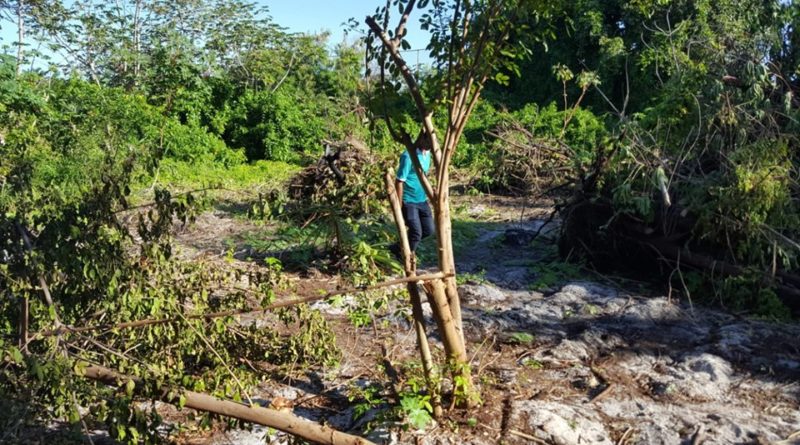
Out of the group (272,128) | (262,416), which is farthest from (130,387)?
(272,128)

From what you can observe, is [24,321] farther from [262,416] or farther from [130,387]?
[262,416]

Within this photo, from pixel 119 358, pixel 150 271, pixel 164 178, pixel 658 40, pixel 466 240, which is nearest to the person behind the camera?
pixel 119 358

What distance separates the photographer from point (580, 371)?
5.09 meters

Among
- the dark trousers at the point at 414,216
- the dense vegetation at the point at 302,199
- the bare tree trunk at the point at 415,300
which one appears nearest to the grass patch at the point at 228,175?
the dense vegetation at the point at 302,199

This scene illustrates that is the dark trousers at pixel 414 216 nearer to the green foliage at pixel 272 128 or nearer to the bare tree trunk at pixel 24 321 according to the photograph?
the bare tree trunk at pixel 24 321

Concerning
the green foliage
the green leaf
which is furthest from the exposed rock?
the green foliage

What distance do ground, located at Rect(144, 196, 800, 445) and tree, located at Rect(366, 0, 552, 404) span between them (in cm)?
58

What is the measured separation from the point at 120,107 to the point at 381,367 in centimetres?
1248

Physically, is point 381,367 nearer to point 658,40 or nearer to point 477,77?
point 477,77

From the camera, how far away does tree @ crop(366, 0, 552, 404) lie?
3.86 metres

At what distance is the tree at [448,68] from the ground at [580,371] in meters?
0.58

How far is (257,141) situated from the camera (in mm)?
18828

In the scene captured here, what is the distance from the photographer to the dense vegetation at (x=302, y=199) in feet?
11.2

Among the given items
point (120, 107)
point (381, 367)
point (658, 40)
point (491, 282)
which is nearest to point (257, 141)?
point (120, 107)
